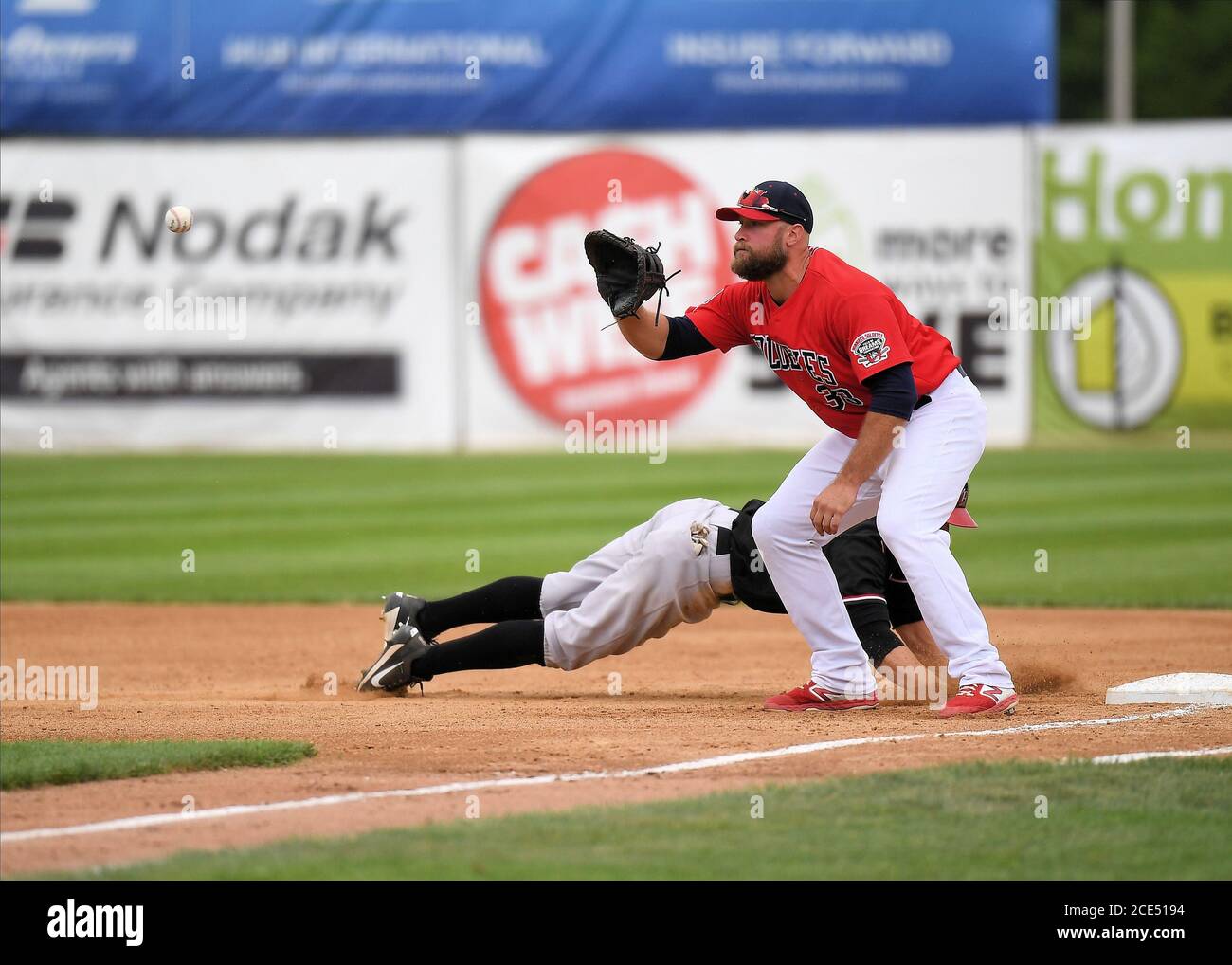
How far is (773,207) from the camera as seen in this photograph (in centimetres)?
582

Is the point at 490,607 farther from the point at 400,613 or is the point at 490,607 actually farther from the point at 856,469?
the point at 856,469

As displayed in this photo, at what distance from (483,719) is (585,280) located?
13.4 metres

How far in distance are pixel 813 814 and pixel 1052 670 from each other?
2.93 metres

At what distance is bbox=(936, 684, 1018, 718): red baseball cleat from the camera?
5.71m

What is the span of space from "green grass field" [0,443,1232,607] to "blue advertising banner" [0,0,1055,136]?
4392mm

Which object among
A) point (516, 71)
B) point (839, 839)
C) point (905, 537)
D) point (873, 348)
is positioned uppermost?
point (516, 71)

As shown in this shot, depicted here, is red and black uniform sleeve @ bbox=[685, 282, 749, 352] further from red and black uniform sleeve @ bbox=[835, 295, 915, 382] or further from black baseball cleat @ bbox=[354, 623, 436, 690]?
black baseball cleat @ bbox=[354, 623, 436, 690]

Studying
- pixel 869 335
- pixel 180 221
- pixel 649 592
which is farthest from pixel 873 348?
pixel 180 221

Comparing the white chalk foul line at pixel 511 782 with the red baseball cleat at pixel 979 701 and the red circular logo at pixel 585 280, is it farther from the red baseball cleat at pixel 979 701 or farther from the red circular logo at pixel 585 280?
the red circular logo at pixel 585 280

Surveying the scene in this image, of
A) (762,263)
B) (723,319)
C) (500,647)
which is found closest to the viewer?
(762,263)

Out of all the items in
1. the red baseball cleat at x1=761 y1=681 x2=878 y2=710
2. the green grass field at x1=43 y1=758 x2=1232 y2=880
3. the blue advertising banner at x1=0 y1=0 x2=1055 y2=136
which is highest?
the blue advertising banner at x1=0 y1=0 x2=1055 y2=136

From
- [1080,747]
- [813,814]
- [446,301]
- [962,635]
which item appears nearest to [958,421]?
[962,635]

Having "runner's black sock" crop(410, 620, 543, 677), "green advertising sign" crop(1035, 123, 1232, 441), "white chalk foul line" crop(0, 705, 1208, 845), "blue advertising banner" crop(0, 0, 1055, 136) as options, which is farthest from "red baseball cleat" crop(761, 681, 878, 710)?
"blue advertising banner" crop(0, 0, 1055, 136)

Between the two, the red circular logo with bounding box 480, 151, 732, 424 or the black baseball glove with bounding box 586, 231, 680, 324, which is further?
the red circular logo with bounding box 480, 151, 732, 424
